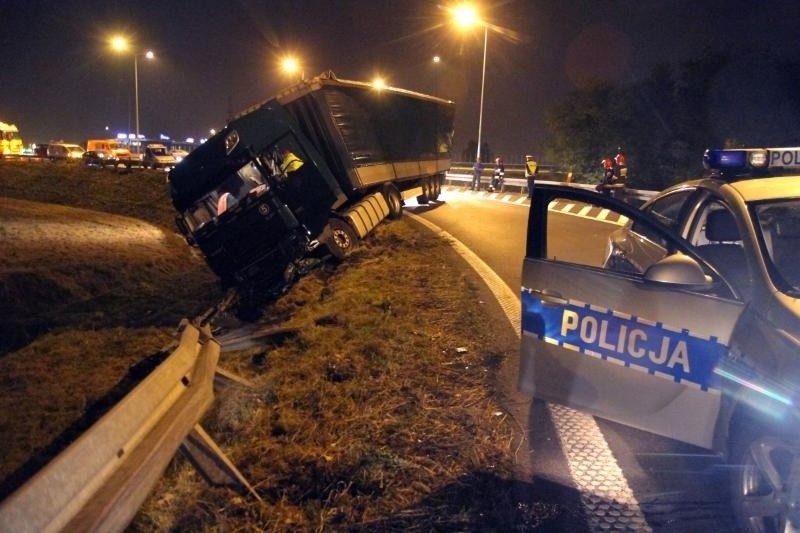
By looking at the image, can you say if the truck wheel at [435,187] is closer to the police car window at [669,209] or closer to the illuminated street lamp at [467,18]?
the illuminated street lamp at [467,18]

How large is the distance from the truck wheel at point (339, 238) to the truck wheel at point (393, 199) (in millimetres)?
3261

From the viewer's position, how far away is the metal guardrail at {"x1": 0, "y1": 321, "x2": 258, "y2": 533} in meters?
2.05

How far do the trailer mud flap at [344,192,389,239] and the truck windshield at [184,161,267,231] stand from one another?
2.34 metres

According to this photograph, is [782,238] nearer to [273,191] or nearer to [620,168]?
[273,191]

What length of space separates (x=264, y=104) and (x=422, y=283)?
4625 mm

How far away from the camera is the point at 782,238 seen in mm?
3605

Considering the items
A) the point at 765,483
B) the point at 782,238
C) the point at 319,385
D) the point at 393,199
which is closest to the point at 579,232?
the point at 393,199

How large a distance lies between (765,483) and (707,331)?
2.29 ft

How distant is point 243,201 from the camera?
1002cm

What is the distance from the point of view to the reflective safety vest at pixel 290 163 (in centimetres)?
1028

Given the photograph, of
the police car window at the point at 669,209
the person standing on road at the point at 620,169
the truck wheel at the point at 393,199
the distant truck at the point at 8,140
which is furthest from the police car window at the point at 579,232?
the distant truck at the point at 8,140

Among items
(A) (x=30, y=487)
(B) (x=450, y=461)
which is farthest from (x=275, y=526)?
(A) (x=30, y=487)

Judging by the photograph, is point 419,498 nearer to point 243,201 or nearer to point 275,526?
point 275,526

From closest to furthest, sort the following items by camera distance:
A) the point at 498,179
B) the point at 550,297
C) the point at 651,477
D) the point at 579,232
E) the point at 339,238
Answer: the point at 651,477, the point at 550,297, the point at 339,238, the point at 579,232, the point at 498,179
